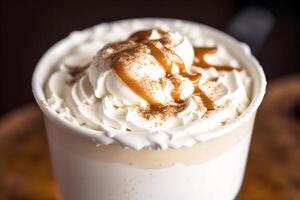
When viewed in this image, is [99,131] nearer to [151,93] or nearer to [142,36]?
[151,93]

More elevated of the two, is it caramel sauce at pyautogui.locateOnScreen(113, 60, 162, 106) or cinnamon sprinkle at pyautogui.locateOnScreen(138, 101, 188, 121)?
caramel sauce at pyautogui.locateOnScreen(113, 60, 162, 106)

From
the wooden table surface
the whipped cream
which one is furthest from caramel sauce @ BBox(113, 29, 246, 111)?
the wooden table surface

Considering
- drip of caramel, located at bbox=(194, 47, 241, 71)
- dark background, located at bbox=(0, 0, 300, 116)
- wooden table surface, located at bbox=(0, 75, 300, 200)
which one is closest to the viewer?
drip of caramel, located at bbox=(194, 47, 241, 71)

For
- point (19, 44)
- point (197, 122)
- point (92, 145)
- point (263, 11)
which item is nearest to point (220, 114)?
point (197, 122)

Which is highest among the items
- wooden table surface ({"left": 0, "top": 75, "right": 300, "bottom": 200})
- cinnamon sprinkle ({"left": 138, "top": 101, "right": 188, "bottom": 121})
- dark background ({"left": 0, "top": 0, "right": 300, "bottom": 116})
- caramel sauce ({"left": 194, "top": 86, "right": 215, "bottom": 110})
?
cinnamon sprinkle ({"left": 138, "top": 101, "right": 188, "bottom": 121})

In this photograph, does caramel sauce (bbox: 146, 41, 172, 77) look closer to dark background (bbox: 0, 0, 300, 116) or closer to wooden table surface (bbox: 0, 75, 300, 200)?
wooden table surface (bbox: 0, 75, 300, 200)

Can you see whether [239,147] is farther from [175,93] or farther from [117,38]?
[117,38]

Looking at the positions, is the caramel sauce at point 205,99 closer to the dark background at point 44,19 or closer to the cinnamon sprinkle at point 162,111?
the cinnamon sprinkle at point 162,111

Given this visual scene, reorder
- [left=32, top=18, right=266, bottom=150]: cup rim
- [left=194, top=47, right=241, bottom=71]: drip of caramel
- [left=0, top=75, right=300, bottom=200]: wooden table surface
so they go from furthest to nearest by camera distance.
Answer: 1. [left=0, top=75, right=300, bottom=200]: wooden table surface
2. [left=194, top=47, right=241, bottom=71]: drip of caramel
3. [left=32, top=18, right=266, bottom=150]: cup rim
